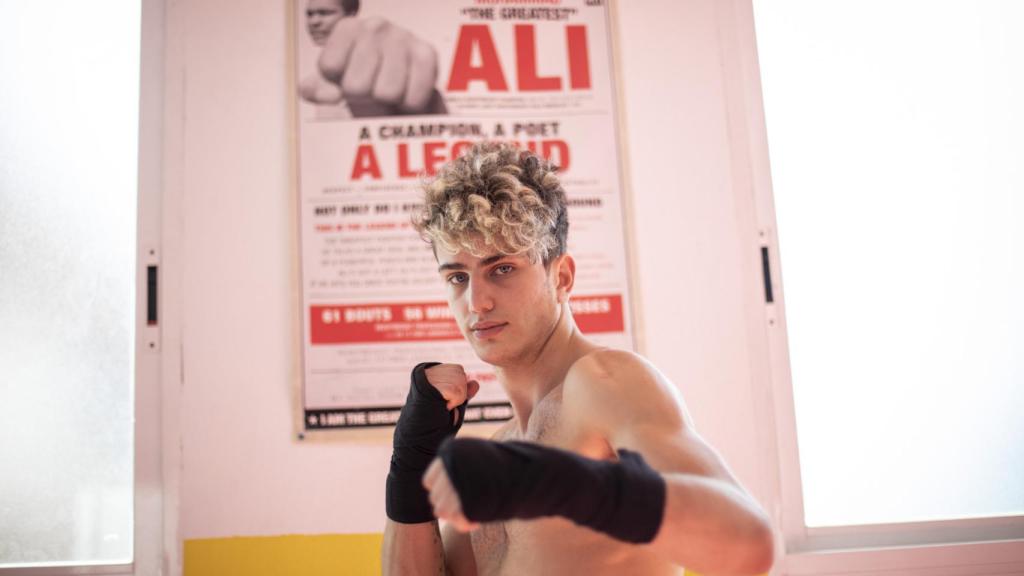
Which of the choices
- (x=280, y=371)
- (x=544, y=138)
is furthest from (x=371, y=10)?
(x=280, y=371)

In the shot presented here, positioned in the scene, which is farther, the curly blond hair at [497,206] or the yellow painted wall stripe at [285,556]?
the yellow painted wall stripe at [285,556]

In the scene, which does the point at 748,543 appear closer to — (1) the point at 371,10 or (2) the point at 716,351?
(2) the point at 716,351

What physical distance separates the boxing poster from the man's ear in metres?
0.64

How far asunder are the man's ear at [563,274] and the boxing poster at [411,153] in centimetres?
64

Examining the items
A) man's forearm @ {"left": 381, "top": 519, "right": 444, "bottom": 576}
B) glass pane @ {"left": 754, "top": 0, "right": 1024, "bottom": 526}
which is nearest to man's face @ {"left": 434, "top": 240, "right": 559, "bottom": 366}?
man's forearm @ {"left": 381, "top": 519, "right": 444, "bottom": 576}

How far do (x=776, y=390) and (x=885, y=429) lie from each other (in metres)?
0.33

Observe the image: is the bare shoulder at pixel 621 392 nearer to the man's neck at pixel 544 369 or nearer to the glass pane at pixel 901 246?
the man's neck at pixel 544 369

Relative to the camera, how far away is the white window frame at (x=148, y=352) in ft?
5.60

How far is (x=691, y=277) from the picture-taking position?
6.21 ft

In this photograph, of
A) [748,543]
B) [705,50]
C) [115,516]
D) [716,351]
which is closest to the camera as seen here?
[748,543]

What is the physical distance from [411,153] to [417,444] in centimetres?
94

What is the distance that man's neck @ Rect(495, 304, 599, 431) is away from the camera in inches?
44.6

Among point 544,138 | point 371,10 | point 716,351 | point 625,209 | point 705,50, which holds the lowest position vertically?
point 716,351

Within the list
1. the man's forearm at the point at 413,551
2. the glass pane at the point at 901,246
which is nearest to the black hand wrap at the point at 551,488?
the man's forearm at the point at 413,551
